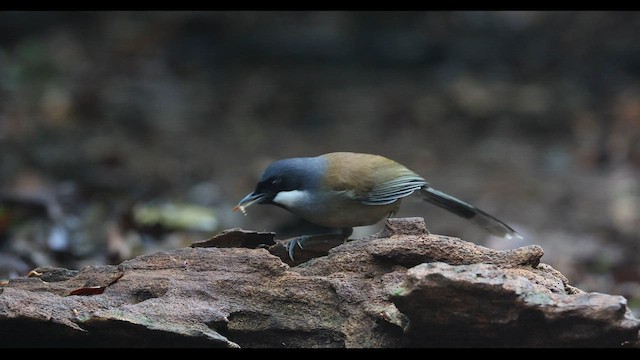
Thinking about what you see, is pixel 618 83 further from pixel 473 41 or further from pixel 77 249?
pixel 77 249

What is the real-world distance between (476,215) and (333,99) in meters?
6.06

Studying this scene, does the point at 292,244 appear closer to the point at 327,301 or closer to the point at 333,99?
the point at 327,301

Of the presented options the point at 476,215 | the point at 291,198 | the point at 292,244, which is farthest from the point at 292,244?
the point at 476,215

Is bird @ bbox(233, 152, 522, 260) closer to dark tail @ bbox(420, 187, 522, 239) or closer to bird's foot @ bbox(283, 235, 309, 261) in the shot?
dark tail @ bbox(420, 187, 522, 239)

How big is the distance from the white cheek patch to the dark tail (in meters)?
1.05

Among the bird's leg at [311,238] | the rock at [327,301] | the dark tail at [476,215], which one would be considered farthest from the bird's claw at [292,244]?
the dark tail at [476,215]

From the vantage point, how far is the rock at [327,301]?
3.74 meters

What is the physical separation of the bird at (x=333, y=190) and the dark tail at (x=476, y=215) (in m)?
0.60

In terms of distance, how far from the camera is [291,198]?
20.3ft

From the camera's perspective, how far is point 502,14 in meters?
13.2

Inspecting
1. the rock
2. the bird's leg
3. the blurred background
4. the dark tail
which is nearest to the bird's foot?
the bird's leg

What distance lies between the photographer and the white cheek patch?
20.3 ft

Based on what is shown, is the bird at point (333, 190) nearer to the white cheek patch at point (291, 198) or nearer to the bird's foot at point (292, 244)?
the white cheek patch at point (291, 198)
